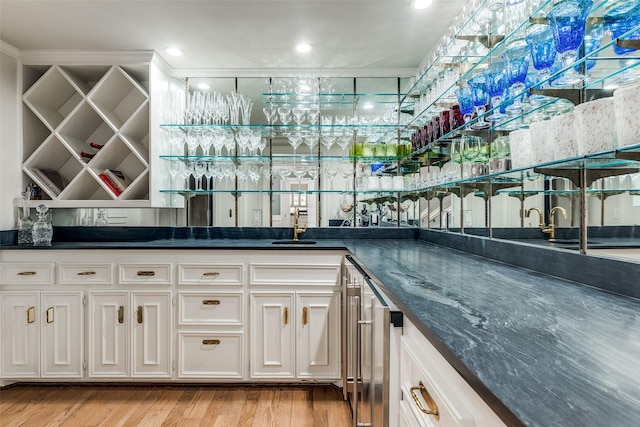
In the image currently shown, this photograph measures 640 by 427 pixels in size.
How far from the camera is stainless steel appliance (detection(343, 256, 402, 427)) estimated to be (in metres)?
1.12

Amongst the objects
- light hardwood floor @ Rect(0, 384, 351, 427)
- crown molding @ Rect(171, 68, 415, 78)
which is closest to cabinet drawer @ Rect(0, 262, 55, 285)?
light hardwood floor @ Rect(0, 384, 351, 427)

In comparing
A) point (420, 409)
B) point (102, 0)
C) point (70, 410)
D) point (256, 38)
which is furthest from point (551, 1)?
point (70, 410)

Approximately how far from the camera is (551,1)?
4.23 feet

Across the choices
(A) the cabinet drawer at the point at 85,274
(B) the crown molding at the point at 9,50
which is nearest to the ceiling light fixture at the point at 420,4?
Result: (A) the cabinet drawer at the point at 85,274

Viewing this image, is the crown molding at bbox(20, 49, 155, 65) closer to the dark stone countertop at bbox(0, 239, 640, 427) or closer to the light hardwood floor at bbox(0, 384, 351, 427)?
the light hardwood floor at bbox(0, 384, 351, 427)

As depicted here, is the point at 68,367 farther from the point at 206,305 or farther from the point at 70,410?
the point at 206,305

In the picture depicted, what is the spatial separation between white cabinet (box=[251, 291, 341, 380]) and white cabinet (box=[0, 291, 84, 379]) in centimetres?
112

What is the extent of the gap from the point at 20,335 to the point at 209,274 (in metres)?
1.25

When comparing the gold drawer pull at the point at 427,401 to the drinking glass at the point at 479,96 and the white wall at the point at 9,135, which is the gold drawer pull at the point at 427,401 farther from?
the white wall at the point at 9,135

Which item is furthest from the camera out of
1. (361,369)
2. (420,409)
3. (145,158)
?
(145,158)

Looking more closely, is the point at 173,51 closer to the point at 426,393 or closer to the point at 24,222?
the point at 24,222

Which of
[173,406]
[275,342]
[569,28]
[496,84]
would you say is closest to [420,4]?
Answer: [496,84]

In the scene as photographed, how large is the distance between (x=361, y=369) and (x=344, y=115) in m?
2.20

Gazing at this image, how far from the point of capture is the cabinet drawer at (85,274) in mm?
2371
